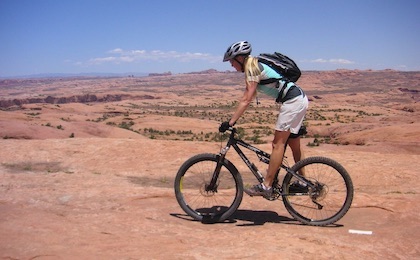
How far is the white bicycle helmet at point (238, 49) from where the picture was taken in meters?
4.62

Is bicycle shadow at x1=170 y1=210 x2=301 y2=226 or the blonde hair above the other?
the blonde hair

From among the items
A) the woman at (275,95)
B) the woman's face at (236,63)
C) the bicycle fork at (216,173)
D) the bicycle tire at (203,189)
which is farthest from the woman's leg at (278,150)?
the woman's face at (236,63)

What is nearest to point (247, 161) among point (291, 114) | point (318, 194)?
point (291, 114)

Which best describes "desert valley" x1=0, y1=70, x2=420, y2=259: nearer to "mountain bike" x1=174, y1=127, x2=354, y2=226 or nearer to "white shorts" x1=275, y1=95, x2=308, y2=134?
"mountain bike" x1=174, y1=127, x2=354, y2=226

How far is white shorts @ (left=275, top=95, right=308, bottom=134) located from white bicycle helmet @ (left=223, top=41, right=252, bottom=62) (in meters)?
0.84

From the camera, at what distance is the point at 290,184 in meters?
4.86

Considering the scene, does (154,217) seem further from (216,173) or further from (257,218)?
(257,218)

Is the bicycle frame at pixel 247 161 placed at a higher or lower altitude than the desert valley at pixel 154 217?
higher

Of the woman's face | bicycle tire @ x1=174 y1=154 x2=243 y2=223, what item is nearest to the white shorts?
the woman's face

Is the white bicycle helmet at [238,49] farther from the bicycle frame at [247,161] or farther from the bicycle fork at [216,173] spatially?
the bicycle fork at [216,173]

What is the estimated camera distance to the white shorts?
4609 millimetres

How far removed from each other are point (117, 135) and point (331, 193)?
2135 cm

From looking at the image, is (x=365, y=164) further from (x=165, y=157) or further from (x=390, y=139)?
(x=390, y=139)

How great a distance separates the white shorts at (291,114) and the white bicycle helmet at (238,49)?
0.84m
